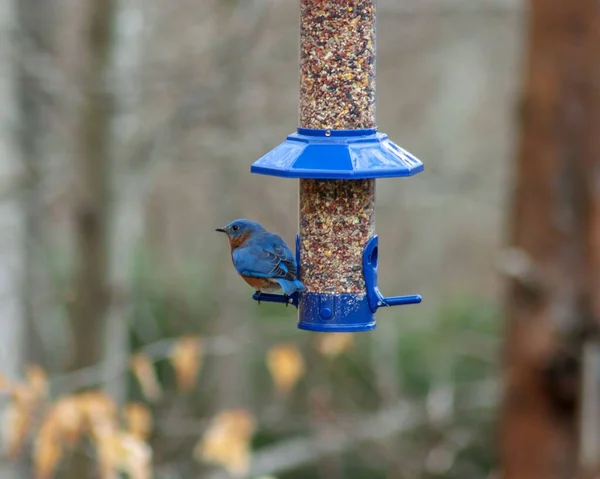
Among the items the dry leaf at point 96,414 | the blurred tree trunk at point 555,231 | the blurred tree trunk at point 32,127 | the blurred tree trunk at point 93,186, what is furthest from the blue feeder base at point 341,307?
the blurred tree trunk at point 32,127

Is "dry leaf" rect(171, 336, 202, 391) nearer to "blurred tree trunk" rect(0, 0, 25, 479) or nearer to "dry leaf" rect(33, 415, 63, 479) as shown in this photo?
"dry leaf" rect(33, 415, 63, 479)

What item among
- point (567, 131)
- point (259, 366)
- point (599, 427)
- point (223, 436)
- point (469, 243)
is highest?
point (567, 131)

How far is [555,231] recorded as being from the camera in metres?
7.16

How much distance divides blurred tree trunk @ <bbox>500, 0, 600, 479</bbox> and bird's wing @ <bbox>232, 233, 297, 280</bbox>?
3.34 m

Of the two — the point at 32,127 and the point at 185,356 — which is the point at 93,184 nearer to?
the point at 185,356

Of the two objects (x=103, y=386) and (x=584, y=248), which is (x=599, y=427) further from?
(x=103, y=386)

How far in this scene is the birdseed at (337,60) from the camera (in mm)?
4141

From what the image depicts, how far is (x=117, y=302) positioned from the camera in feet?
22.7

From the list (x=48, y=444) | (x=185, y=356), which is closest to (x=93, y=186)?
(x=185, y=356)

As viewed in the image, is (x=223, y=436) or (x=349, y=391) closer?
(x=223, y=436)

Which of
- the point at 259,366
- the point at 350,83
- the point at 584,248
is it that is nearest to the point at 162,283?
the point at 259,366

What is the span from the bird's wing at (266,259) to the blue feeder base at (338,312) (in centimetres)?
15

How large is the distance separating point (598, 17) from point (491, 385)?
4.17 metres

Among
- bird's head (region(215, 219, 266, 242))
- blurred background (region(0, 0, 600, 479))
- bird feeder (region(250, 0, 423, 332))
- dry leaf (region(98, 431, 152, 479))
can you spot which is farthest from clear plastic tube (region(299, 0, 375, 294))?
blurred background (region(0, 0, 600, 479))
